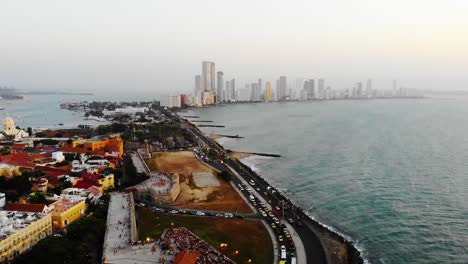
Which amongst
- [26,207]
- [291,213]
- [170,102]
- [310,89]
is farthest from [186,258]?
[310,89]

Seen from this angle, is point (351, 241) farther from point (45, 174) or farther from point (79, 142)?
point (79, 142)

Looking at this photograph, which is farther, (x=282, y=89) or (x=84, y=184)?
(x=282, y=89)

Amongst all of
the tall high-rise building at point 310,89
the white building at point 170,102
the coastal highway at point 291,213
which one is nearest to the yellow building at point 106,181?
the coastal highway at point 291,213

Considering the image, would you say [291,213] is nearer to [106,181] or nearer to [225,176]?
[225,176]

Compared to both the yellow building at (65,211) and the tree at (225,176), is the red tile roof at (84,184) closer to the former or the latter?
the yellow building at (65,211)

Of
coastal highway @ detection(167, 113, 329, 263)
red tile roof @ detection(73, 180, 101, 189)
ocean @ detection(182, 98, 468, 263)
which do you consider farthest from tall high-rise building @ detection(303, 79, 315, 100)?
red tile roof @ detection(73, 180, 101, 189)

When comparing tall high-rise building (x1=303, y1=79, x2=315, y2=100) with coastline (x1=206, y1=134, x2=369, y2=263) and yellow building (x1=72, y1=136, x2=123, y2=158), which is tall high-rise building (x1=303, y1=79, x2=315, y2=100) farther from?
coastline (x1=206, y1=134, x2=369, y2=263)
